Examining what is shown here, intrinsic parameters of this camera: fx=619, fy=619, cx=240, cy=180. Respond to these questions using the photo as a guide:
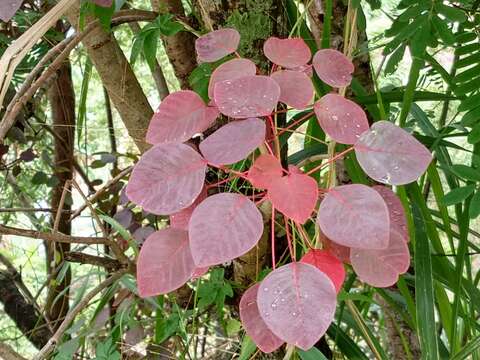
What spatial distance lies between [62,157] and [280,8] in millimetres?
829

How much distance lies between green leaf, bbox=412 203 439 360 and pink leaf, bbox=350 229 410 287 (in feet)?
0.67

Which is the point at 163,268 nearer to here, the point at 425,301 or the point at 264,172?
the point at 264,172

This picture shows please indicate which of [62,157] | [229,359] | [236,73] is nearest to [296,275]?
[236,73]

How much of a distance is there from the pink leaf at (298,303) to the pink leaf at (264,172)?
0.05 meters

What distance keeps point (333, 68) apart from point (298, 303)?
0.18m

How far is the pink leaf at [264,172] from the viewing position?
1.19ft

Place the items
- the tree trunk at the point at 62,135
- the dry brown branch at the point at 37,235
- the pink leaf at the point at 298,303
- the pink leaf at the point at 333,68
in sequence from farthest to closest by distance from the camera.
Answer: the tree trunk at the point at 62,135
the dry brown branch at the point at 37,235
the pink leaf at the point at 333,68
the pink leaf at the point at 298,303

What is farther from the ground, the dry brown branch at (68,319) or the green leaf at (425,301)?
the dry brown branch at (68,319)

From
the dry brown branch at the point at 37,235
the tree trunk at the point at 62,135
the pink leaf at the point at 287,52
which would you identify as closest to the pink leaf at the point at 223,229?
the pink leaf at the point at 287,52

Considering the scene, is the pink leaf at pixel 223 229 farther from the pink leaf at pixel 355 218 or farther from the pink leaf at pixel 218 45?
the pink leaf at pixel 218 45

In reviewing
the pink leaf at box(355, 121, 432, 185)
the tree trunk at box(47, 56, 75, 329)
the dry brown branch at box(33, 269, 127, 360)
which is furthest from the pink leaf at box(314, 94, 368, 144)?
the tree trunk at box(47, 56, 75, 329)

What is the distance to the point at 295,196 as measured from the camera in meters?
0.34

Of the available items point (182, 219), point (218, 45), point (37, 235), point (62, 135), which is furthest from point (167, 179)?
point (62, 135)

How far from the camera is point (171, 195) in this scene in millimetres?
350
